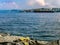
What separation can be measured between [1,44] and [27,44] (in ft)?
8.12

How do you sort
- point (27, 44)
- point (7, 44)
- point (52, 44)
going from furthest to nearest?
point (27, 44), point (52, 44), point (7, 44)

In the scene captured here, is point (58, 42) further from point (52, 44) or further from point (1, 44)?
point (1, 44)

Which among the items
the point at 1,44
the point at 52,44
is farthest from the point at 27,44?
the point at 1,44

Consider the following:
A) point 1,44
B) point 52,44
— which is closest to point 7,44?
point 1,44

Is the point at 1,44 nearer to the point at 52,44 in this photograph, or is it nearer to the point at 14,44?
the point at 14,44

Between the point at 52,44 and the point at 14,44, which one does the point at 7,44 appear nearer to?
the point at 14,44

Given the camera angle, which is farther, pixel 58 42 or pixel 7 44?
pixel 58 42

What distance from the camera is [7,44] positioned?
1005cm

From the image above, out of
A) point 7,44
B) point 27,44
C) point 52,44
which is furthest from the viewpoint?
point 27,44

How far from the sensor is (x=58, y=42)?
11172mm

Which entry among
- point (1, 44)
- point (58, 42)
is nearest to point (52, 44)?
point (58, 42)

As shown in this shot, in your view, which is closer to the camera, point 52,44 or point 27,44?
point 52,44

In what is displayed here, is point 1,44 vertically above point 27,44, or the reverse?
point 1,44

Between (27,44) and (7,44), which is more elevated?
(7,44)
